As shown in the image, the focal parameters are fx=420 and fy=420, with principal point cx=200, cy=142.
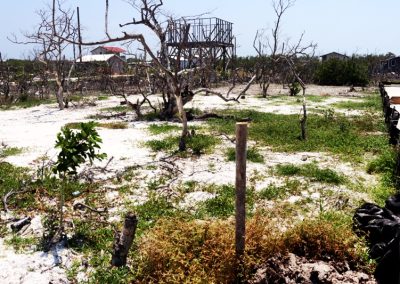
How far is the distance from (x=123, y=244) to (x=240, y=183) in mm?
1407

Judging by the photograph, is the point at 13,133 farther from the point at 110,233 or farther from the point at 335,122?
the point at 335,122

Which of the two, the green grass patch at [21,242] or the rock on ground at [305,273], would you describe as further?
the green grass patch at [21,242]

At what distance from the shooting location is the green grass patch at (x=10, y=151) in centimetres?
976

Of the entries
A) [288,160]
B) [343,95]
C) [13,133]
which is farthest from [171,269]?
[343,95]

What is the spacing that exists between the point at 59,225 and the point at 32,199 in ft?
4.71

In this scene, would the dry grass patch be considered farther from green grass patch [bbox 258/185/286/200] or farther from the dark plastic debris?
green grass patch [bbox 258/185/286/200]

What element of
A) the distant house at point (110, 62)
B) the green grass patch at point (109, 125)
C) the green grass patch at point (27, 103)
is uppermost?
the distant house at point (110, 62)

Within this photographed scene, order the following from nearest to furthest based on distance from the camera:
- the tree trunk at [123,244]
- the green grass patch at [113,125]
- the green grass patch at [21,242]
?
1. the tree trunk at [123,244]
2. the green grass patch at [21,242]
3. the green grass patch at [113,125]

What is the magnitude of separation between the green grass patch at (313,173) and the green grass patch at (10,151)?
6117 mm

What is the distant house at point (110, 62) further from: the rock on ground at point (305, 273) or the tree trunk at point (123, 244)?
the rock on ground at point (305, 273)

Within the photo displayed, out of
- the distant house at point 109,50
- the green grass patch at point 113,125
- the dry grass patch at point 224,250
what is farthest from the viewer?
the distant house at point 109,50

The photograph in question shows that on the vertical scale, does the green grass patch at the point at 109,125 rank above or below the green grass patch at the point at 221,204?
above

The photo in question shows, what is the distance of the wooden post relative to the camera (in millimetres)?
4156

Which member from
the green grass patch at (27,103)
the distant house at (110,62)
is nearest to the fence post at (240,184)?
the green grass patch at (27,103)
